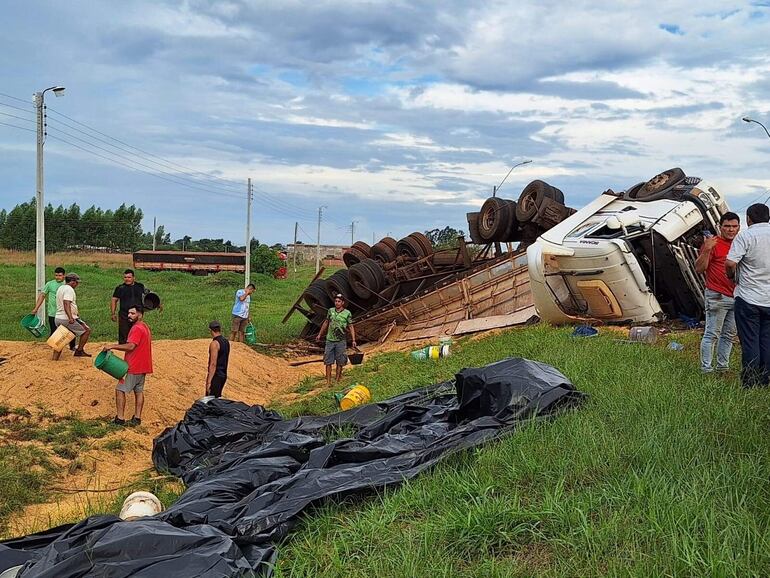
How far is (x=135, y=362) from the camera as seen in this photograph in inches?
364

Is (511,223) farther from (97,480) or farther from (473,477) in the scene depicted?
(473,477)

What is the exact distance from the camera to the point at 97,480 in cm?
751

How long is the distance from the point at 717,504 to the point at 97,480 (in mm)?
6151

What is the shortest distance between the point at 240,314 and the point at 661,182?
8.93 metres

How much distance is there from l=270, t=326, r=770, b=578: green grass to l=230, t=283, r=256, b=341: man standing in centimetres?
1108

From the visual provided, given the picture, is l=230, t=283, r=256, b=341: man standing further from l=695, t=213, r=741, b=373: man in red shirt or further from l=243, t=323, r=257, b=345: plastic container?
l=695, t=213, r=741, b=373: man in red shirt

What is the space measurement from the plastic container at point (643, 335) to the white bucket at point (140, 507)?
704 cm

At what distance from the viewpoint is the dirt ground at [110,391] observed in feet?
24.2

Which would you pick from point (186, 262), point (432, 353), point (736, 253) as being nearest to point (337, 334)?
point (432, 353)

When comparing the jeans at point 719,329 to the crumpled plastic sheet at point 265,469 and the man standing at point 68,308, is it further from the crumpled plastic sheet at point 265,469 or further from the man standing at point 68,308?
the man standing at point 68,308

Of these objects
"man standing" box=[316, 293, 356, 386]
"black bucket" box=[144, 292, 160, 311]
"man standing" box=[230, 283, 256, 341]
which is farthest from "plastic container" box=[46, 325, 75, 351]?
"man standing" box=[230, 283, 256, 341]

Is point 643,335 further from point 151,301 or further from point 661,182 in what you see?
point 151,301

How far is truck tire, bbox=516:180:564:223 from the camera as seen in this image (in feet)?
51.5

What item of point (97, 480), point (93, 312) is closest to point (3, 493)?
point (97, 480)
